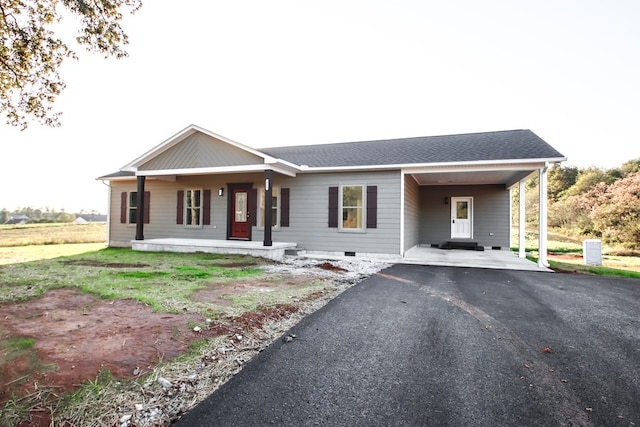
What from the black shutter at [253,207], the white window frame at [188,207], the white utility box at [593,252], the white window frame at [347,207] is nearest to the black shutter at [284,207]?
the black shutter at [253,207]

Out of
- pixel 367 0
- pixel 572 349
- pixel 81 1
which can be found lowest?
pixel 572 349

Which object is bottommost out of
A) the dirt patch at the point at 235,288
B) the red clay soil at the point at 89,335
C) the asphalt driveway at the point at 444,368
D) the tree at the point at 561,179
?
the asphalt driveway at the point at 444,368

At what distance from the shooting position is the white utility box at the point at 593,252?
9684mm

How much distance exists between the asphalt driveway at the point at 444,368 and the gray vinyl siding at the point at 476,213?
853 centimetres

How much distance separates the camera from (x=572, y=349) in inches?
120

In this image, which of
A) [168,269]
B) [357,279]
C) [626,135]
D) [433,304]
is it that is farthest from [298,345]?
[626,135]

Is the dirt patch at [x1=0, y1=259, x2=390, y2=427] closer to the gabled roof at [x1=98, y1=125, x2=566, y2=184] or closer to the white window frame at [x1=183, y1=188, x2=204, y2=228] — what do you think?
the gabled roof at [x1=98, y1=125, x2=566, y2=184]

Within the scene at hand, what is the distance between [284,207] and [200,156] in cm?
342

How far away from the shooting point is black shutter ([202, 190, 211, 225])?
12.2m

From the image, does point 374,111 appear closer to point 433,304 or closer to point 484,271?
point 484,271

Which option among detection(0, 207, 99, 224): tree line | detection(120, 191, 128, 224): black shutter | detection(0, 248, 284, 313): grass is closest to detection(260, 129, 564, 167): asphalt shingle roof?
detection(0, 248, 284, 313): grass

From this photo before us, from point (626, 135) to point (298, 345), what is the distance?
31692 mm

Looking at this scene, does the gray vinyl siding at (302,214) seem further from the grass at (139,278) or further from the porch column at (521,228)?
the porch column at (521,228)

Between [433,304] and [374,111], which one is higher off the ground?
[374,111]
